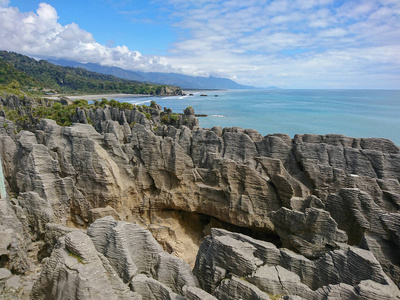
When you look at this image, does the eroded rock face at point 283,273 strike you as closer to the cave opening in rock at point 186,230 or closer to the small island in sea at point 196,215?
the small island in sea at point 196,215

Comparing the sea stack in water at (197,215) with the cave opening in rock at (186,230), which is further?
the cave opening in rock at (186,230)

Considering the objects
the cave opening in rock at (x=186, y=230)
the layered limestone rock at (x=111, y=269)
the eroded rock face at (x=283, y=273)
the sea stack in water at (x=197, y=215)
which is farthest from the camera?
the cave opening in rock at (x=186, y=230)

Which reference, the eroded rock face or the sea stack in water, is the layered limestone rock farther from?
the eroded rock face

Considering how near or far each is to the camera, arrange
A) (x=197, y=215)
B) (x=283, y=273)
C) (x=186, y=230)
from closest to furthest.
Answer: (x=283, y=273) → (x=186, y=230) → (x=197, y=215)

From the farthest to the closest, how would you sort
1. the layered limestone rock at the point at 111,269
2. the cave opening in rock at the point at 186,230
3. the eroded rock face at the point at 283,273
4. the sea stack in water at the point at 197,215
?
the cave opening in rock at the point at 186,230, the sea stack in water at the point at 197,215, the layered limestone rock at the point at 111,269, the eroded rock face at the point at 283,273

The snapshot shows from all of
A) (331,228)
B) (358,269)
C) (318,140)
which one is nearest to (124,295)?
(358,269)

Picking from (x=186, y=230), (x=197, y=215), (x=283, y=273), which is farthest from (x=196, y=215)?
(x=283, y=273)

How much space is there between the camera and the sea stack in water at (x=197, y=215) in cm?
922

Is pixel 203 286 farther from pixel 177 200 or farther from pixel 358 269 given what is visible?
pixel 177 200

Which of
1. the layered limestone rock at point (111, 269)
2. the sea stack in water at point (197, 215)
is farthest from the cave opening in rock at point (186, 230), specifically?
the layered limestone rock at point (111, 269)

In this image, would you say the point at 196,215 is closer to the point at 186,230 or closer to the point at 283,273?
the point at 186,230

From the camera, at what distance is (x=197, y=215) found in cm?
1997

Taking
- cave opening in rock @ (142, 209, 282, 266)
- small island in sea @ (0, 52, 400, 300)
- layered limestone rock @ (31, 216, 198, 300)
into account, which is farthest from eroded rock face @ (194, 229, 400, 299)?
cave opening in rock @ (142, 209, 282, 266)

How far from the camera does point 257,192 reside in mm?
16625
